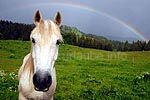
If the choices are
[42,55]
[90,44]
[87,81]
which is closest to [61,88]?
[87,81]

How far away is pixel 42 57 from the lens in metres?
5.65

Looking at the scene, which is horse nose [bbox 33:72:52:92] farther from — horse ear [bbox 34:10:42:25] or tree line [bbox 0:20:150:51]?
tree line [bbox 0:20:150:51]

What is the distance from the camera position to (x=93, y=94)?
41.0ft

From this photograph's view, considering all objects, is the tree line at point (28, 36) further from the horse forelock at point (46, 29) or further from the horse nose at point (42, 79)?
the horse nose at point (42, 79)

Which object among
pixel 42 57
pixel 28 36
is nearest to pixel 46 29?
pixel 42 57

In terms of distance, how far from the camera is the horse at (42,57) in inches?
216

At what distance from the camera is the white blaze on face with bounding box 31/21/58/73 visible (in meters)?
5.56

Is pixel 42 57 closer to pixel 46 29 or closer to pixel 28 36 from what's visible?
pixel 46 29

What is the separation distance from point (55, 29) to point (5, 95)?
5773mm

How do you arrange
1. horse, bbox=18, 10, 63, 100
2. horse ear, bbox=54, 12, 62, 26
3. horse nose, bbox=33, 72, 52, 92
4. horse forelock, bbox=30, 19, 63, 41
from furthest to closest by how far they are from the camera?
horse ear, bbox=54, 12, 62, 26 → horse forelock, bbox=30, 19, 63, 41 → horse, bbox=18, 10, 63, 100 → horse nose, bbox=33, 72, 52, 92

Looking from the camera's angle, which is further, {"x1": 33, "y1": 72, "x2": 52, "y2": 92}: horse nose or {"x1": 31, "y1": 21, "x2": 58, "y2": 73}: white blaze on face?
{"x1": 31, "y1": 21, "x2": 58, "y2": 73}: white blaze on face

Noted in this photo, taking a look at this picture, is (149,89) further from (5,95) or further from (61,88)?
(5,95)

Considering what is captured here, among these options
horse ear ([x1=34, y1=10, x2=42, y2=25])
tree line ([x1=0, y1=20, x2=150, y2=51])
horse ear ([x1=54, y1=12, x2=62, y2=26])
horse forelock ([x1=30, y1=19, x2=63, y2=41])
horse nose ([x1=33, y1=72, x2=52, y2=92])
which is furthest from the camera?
tree line ([x1=0, y1=20, x2=150, y2=51])

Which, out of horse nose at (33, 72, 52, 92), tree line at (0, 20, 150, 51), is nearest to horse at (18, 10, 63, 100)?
horse nose at (33, 72, 52, 92)
